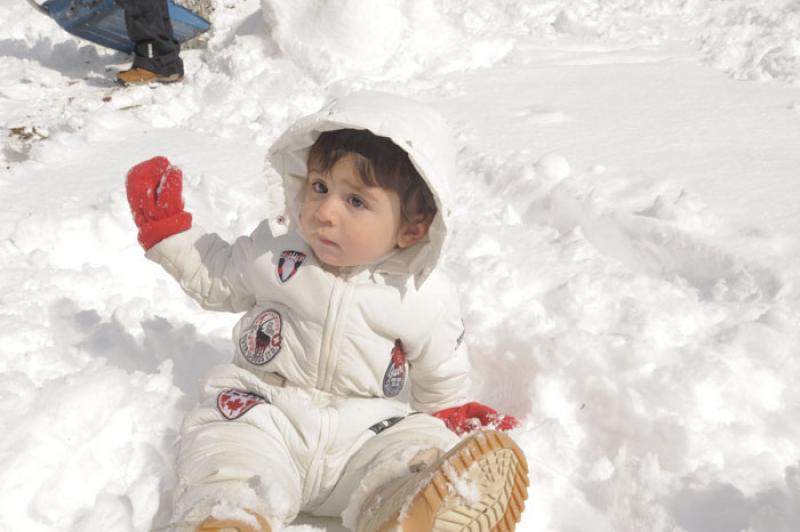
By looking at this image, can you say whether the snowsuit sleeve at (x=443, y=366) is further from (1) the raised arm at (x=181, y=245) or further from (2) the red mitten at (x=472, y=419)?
(1) the raised arm at (x=181, y=245)

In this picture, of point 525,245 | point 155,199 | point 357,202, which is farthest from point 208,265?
point 525,245

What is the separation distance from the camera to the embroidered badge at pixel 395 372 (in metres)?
1.75

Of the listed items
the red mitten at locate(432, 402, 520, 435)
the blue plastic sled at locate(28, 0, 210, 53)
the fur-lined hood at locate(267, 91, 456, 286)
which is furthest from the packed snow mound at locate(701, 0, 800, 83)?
the blue plastic sled at locate(28, 0, 210, 53)

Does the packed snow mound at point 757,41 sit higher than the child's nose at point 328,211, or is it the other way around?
the child's nose at point 328,211

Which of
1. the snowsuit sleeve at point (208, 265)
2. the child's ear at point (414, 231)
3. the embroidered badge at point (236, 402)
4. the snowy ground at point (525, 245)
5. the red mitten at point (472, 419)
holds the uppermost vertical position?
the child's ear at point (414, 231)

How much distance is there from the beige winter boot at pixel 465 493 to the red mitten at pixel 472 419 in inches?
20.3

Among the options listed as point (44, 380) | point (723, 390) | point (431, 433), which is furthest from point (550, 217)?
point (44, 380)

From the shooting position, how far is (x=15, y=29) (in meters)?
4.66

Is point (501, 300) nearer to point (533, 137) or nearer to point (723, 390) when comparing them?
point (723, 390)

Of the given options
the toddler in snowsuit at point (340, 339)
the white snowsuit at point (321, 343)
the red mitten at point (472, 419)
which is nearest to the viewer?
the toddler in snowsuit at point (340, 339)

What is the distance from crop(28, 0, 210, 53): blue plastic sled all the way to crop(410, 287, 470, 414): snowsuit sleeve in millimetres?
3500

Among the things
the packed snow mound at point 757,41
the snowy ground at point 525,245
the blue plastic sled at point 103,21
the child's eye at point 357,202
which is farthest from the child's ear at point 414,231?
the blue plastic sled at point 103,21

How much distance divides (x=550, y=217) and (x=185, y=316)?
144 centimetres

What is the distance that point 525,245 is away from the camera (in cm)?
267
